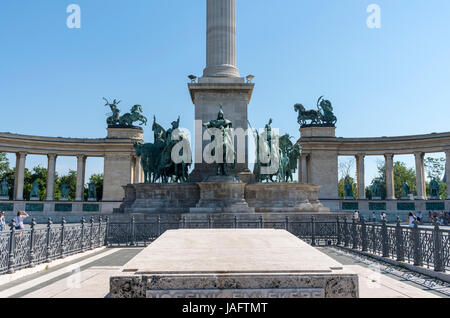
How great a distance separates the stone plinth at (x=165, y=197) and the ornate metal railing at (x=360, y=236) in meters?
5.43

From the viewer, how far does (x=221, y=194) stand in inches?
1024

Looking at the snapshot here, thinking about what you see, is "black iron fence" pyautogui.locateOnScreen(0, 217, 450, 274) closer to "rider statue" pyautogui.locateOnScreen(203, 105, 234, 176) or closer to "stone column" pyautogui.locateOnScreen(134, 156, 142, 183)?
"rider statue" pyautogui.locateOnScreen(203, 105, 234, 176)

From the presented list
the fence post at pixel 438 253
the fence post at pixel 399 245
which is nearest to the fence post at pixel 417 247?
the fence post at pixel 399 245

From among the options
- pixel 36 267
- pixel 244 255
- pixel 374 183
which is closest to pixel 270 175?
pixel 36 267

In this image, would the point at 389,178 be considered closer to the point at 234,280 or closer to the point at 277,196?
the point at 277,196

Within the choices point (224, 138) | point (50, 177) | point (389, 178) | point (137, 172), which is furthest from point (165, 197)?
point (389, 178)

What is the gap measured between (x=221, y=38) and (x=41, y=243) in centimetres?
2430

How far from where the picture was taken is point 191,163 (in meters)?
30.2

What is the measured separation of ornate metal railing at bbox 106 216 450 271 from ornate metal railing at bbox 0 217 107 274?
2.37 meters

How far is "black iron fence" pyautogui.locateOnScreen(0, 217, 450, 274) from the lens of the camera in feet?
38.8

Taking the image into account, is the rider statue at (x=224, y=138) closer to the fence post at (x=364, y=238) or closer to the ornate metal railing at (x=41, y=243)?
the ornate metal railing at (x=41, y=243)

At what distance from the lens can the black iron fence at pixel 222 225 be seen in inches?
465
